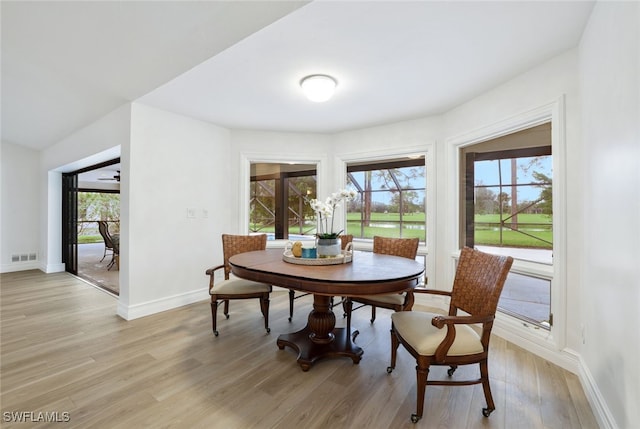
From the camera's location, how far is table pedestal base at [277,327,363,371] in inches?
85.5

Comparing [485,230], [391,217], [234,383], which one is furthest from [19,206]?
[485,230]

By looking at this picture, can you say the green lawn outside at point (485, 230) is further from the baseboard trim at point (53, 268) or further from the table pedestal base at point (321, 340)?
the baseboard trim at point (53, 268)

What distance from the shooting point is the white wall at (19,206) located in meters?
5.30

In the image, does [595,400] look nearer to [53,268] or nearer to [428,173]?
[428,173]

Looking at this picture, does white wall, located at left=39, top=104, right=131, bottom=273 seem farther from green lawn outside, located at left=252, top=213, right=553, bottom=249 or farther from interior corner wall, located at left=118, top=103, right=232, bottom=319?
green lawn outside, located at left=252, top=213, right=553, bottom=249

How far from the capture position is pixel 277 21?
1.82 m

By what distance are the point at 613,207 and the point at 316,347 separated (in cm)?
209

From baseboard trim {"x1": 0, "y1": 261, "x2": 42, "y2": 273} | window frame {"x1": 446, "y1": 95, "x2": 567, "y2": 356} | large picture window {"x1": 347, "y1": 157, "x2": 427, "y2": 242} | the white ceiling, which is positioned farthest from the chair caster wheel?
baseboard trim {"x1": 0, "y1": 261, "x2": 42, "y2": 273}

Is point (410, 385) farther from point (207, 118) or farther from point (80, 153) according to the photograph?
point (80, 153)

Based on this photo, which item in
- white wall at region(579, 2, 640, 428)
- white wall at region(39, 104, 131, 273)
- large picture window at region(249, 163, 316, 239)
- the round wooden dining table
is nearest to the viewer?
white wall at region(579, 2, 640, 428)

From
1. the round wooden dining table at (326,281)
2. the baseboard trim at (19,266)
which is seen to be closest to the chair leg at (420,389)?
the round wooden dining table at (326,281)

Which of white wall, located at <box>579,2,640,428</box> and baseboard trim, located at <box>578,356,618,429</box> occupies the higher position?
white wall, located at <box>579,2,640,428</box>

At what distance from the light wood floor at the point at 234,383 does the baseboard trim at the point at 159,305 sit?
19 cm

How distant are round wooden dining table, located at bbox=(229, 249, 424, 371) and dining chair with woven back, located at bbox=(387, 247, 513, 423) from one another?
28cm
